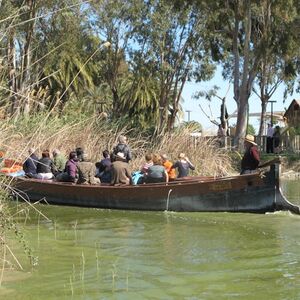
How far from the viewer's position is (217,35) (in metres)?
29.4

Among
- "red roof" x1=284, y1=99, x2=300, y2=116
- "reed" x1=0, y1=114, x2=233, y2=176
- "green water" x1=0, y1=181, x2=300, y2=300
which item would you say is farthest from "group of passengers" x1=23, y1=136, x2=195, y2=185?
"red roof" x1=284, y1=99, x2=300, y2=116

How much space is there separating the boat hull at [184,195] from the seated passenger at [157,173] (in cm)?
56

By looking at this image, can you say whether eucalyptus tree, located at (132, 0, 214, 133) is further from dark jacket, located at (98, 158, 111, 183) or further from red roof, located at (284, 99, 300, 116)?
red roof, located at (284, 99, 300, 116)

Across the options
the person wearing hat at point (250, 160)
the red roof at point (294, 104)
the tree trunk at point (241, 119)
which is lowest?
the person wearing hat at point (250, 160)

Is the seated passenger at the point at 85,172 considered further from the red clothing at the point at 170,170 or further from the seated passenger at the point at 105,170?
the red clothing at the point at 170,170

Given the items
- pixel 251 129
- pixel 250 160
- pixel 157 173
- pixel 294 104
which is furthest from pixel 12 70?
pixel 251 129

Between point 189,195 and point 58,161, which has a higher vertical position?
point 58,161

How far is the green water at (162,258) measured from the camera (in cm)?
683

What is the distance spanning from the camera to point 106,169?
15758 millimetres

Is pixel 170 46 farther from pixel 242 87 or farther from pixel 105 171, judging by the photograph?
pixel 105 171

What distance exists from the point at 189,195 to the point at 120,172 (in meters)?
2.01

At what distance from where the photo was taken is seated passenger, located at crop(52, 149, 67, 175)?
52.2 ft

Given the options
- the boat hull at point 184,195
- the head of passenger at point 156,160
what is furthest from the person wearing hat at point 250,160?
the head of passenger at point 156,160

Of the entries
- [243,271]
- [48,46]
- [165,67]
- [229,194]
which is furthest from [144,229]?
[165,67]
